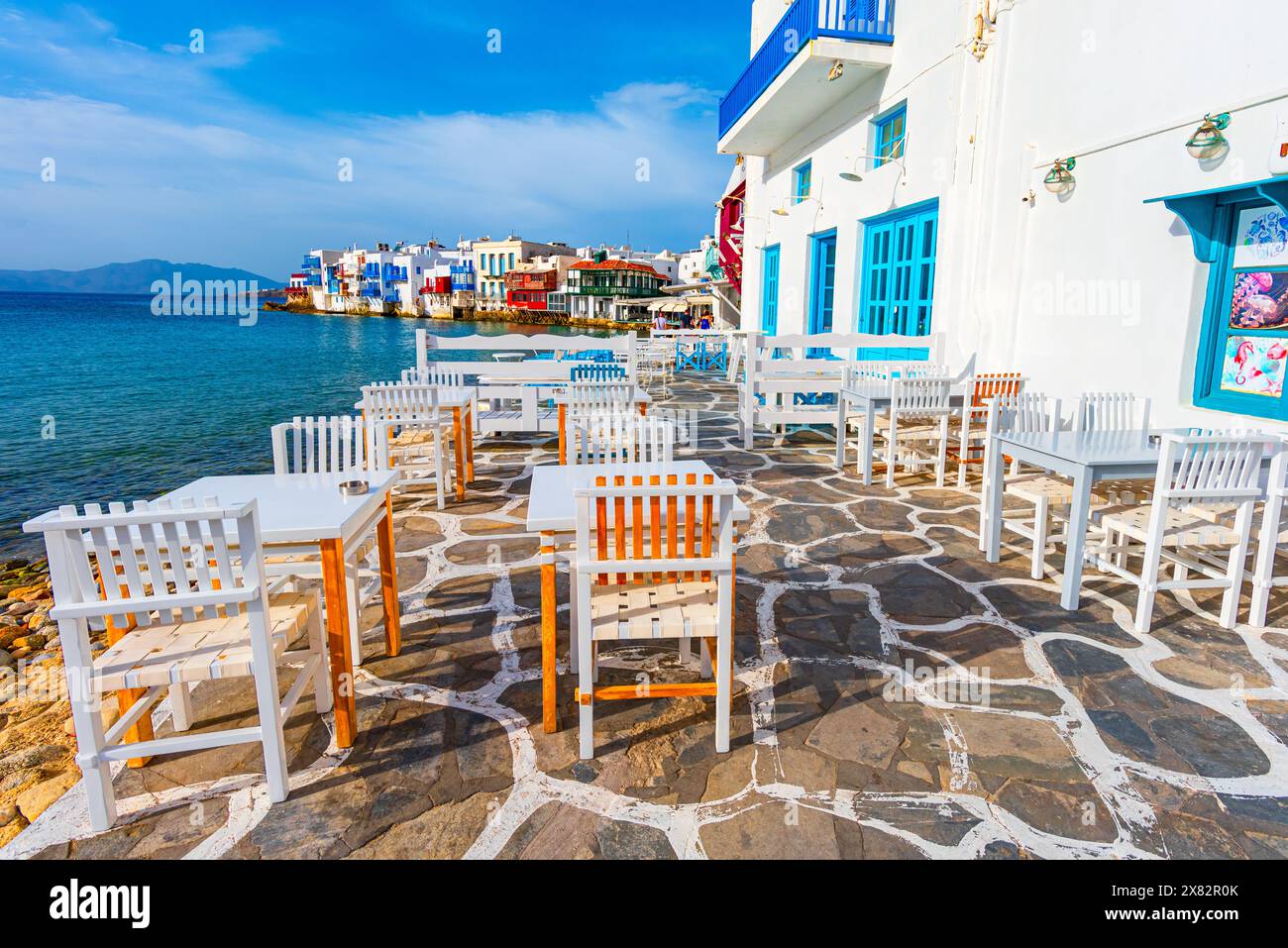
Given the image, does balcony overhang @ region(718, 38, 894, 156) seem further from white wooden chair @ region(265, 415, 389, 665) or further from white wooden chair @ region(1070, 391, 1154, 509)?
white wooden chair @ region(265, 415, 389, 665)

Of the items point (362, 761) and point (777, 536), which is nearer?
point (362, 761)

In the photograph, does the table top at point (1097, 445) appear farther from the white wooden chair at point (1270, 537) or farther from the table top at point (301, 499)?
the table top at point (301, 499)

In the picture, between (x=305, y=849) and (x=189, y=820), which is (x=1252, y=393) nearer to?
(x=305, y=849)

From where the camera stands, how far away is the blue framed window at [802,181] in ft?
44.4

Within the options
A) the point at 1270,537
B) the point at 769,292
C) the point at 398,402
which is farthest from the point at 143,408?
the point at 1270,537

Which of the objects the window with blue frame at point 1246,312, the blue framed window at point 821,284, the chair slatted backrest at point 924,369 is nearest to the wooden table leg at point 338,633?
the window with blue frame at point 1246,312

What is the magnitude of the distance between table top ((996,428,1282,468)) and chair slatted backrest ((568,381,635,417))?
3319mm

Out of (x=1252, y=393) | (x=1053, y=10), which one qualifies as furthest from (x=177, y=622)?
(x=1053, y=10)

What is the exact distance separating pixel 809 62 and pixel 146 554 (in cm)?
1072

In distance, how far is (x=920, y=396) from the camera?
720cm

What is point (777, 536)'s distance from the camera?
5613 mm

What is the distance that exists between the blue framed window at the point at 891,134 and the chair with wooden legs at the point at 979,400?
158 inches

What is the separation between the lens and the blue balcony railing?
32.8 ft
